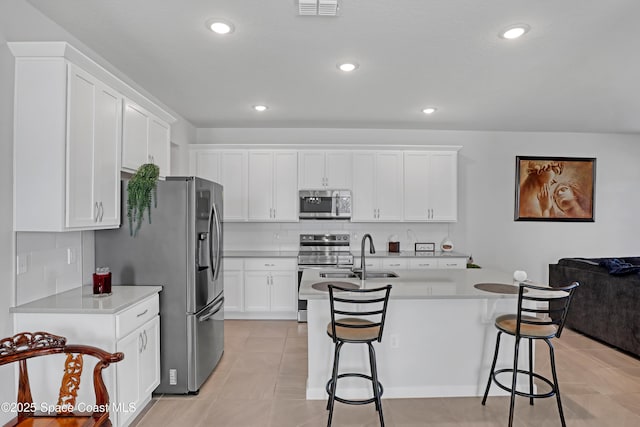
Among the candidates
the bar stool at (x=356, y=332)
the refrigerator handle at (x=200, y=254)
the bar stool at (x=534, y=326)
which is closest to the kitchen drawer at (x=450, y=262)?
the bar stool at (x=534, y=326)

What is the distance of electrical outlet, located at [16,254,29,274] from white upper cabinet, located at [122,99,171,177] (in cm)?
90

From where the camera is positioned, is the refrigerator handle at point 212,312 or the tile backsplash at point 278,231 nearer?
the refrigerator handle at point 212,312

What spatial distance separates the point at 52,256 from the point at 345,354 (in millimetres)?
2187

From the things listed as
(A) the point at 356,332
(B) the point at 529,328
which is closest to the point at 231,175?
(A) the point at 356,332

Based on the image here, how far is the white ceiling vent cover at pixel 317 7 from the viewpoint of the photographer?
2.29 m

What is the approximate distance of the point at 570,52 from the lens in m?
3.01

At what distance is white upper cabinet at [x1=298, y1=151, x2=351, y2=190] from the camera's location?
5.42 meters

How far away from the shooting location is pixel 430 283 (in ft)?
10.4

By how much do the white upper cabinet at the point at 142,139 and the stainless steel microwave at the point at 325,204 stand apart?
209 cm

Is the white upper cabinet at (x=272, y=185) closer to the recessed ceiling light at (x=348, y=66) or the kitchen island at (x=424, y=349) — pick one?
the recessed ceiling light at (x=348, y=66)

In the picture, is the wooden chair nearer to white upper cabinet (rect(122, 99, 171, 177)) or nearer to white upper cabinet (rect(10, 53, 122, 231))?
white upper cabinet (rect(10, 53, 122, 231))

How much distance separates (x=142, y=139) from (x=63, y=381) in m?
2.01


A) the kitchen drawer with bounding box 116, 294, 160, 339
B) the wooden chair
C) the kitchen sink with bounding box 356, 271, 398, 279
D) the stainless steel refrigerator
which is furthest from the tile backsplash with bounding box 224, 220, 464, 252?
the wooden chair

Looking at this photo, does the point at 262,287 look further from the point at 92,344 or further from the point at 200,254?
the point at 92,344
